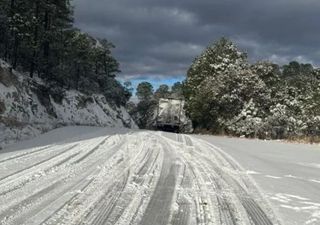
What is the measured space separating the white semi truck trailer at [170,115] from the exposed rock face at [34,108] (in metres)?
7.83

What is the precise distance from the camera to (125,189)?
9.84 metres

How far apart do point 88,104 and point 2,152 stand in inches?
2071

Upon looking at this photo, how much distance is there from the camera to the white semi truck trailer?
48188 millimetres

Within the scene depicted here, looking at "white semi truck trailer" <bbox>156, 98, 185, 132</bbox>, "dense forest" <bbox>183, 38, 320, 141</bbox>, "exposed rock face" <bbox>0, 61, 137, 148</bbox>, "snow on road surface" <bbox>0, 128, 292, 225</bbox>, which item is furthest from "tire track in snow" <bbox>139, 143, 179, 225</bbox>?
"white semi truck trailer" <bbox>156, 98, 185, 132</bbox>

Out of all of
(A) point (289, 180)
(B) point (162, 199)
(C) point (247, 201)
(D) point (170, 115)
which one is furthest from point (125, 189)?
(D) point (170, 115)

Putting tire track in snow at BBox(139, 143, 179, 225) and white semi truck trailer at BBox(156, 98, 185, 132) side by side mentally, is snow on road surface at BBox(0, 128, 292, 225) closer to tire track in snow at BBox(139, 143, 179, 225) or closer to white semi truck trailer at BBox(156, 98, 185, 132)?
tire track in snow at BBox(139, 143, 179, 225)

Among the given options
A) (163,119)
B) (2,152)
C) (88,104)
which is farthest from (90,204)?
(88,104)

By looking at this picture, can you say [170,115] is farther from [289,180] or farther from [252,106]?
[289,180]

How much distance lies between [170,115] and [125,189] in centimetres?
3864

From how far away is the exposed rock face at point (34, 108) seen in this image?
2678 centimetres

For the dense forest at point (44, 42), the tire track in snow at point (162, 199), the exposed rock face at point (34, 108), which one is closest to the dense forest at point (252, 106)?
the exposed rock face at point (34, 108)

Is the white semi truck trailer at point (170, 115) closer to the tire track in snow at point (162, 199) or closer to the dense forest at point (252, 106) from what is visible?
the dense forest at point (252, 106)

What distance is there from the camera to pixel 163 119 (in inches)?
1901

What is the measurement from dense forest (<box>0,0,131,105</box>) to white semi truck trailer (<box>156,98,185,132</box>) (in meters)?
11.4
